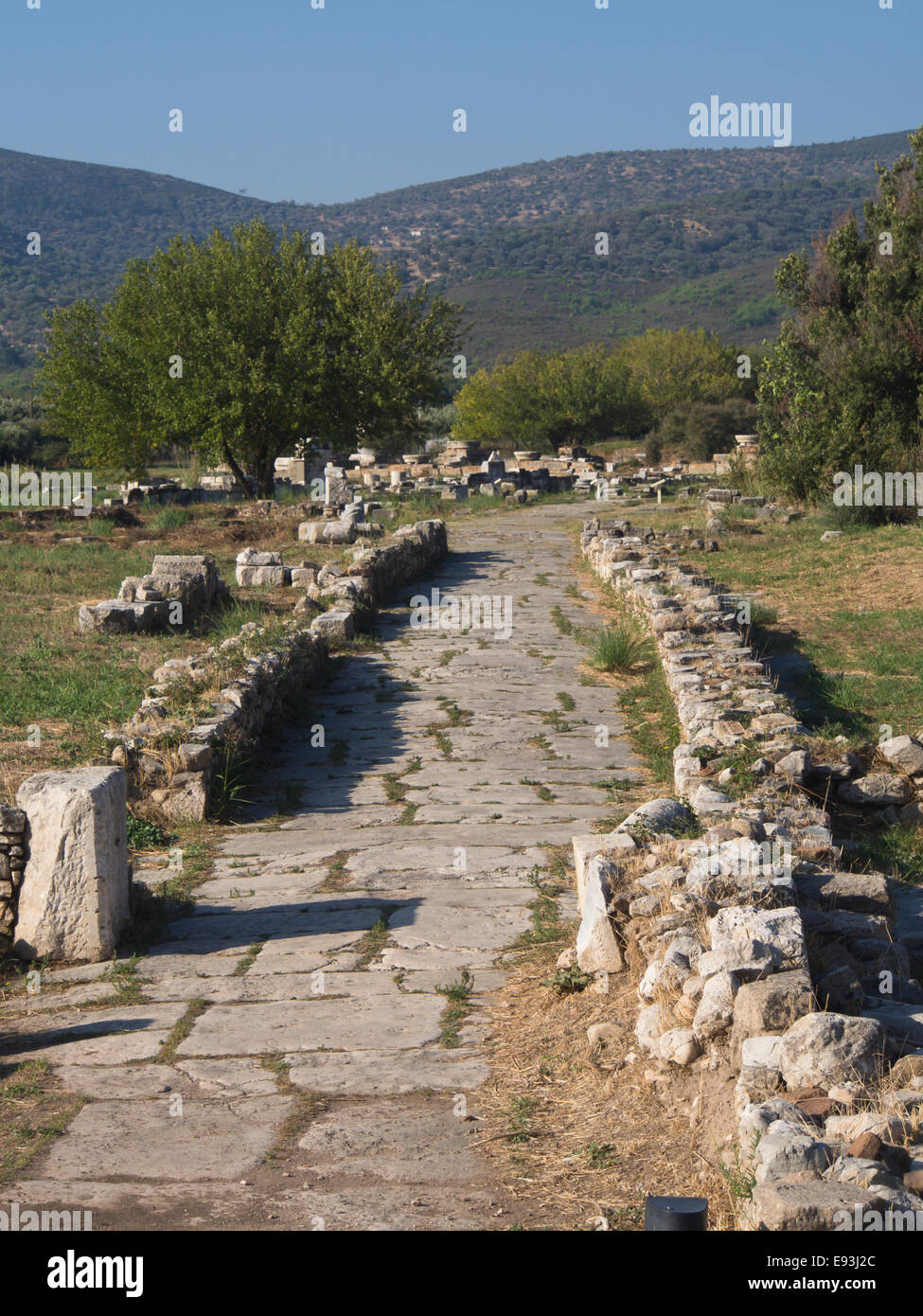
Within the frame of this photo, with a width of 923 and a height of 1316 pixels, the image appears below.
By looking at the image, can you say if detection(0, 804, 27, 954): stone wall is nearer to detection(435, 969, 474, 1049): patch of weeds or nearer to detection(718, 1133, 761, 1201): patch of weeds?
detection(435, 969, 474, 1049): patch of weeds

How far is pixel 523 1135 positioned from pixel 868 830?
413 centimetres

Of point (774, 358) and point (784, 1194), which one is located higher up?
point (774, 358)

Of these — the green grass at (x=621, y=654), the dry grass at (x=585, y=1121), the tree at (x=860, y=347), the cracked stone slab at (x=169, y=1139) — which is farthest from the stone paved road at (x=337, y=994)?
the tree at (x=860, y=347)

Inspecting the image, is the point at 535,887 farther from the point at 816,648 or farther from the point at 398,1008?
the point at 816,648

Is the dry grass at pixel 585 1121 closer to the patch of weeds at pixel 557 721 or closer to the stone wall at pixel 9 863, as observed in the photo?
the stone wall at pixel 9 863

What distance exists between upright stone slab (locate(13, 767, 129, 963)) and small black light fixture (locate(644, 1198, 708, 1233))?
3095mm

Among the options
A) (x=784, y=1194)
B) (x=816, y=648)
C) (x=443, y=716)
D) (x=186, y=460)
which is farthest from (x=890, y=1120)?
(x=186, y=460)

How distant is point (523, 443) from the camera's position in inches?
1905

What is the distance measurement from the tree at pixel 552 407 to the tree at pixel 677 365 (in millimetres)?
4155

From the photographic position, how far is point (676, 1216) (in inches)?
108

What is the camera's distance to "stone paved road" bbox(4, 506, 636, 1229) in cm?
346

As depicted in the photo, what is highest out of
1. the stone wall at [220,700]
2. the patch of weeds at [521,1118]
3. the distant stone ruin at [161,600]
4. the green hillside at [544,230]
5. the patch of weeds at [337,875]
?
the green hillside at [544,230]

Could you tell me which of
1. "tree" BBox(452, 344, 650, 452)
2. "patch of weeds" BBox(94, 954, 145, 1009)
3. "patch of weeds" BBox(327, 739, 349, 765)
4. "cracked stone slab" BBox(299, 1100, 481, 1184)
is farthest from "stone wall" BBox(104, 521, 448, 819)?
"tree" BBox(452, 344, 650, 452)

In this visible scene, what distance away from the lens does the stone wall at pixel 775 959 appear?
119 inches
